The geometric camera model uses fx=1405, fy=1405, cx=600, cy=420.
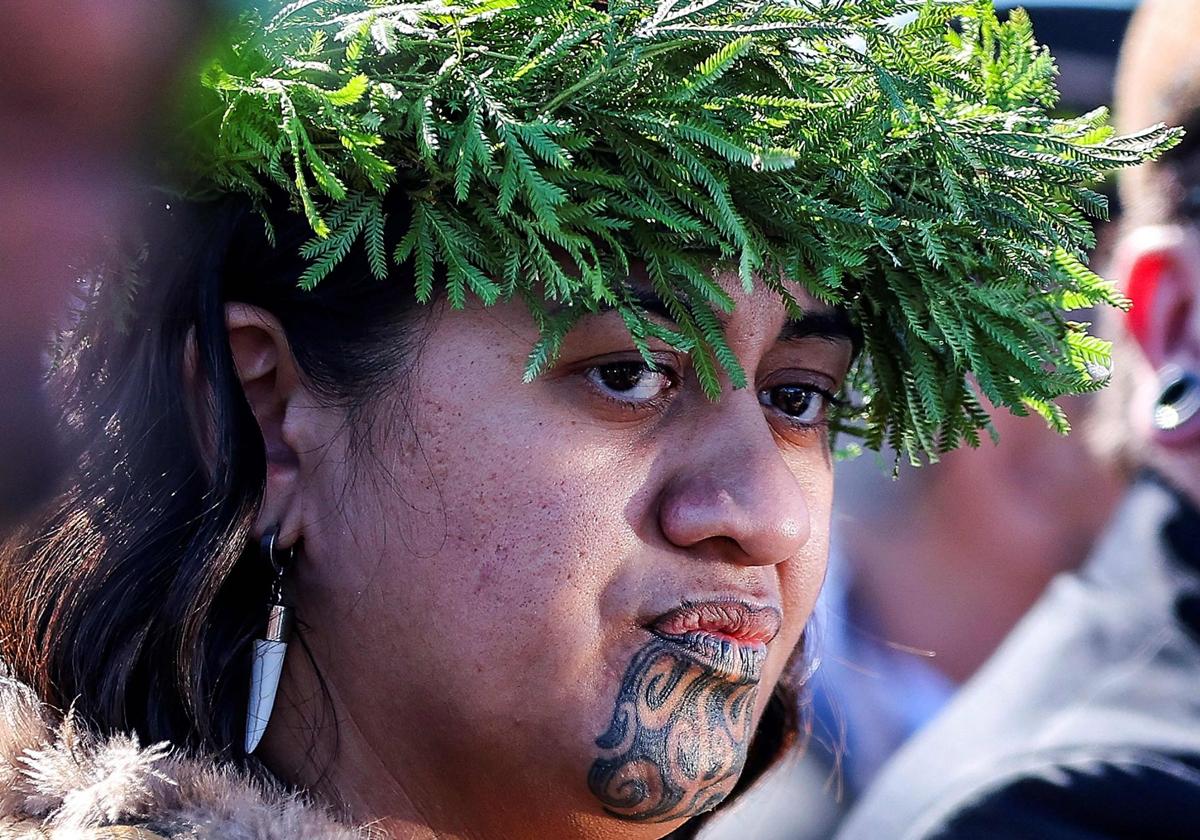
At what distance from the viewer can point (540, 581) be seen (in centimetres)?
180

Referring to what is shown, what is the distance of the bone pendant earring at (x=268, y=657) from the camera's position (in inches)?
73.0

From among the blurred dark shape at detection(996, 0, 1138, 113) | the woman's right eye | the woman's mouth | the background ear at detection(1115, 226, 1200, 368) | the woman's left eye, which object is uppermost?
the blurred dark shape at detection(996, 0, 1138, 113)

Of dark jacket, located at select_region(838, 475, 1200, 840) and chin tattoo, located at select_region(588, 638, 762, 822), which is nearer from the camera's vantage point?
chin tattoo, located at select_region(588, 638, 762, 822)

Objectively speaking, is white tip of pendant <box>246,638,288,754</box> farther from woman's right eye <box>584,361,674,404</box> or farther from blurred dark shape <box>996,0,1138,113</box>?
blurred dark shape <box>996,0,1138,113</box>

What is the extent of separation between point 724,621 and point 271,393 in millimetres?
691

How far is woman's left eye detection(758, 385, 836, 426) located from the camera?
208 centimetres

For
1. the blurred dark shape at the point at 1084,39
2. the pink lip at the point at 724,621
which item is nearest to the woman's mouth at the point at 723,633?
the pink lip at the point at 724,621

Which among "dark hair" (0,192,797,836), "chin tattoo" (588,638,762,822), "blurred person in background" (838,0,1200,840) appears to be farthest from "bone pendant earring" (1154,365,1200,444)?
"dark hair" (0,192,797,836)

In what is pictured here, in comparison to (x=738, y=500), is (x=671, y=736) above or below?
below

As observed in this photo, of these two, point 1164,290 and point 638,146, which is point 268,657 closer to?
point 638,146

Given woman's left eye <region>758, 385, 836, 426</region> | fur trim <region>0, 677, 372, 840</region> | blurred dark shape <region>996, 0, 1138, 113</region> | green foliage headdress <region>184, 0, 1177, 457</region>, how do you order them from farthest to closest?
1. blurred dark shape <region>996, 0, 1138, 113</region>
2. woman's left eye <region>758, 385, 836, 426</region>
3. green foliage headdress <region>184, 0, 1177, 457</region>
4. fur trim <region>0, 677, 372, 840</region>

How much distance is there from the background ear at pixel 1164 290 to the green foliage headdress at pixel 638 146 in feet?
3.76

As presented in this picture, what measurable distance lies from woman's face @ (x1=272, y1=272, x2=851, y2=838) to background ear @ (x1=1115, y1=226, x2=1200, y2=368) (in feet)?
4.76

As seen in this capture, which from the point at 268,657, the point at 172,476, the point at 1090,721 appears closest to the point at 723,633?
the point at 268,657
